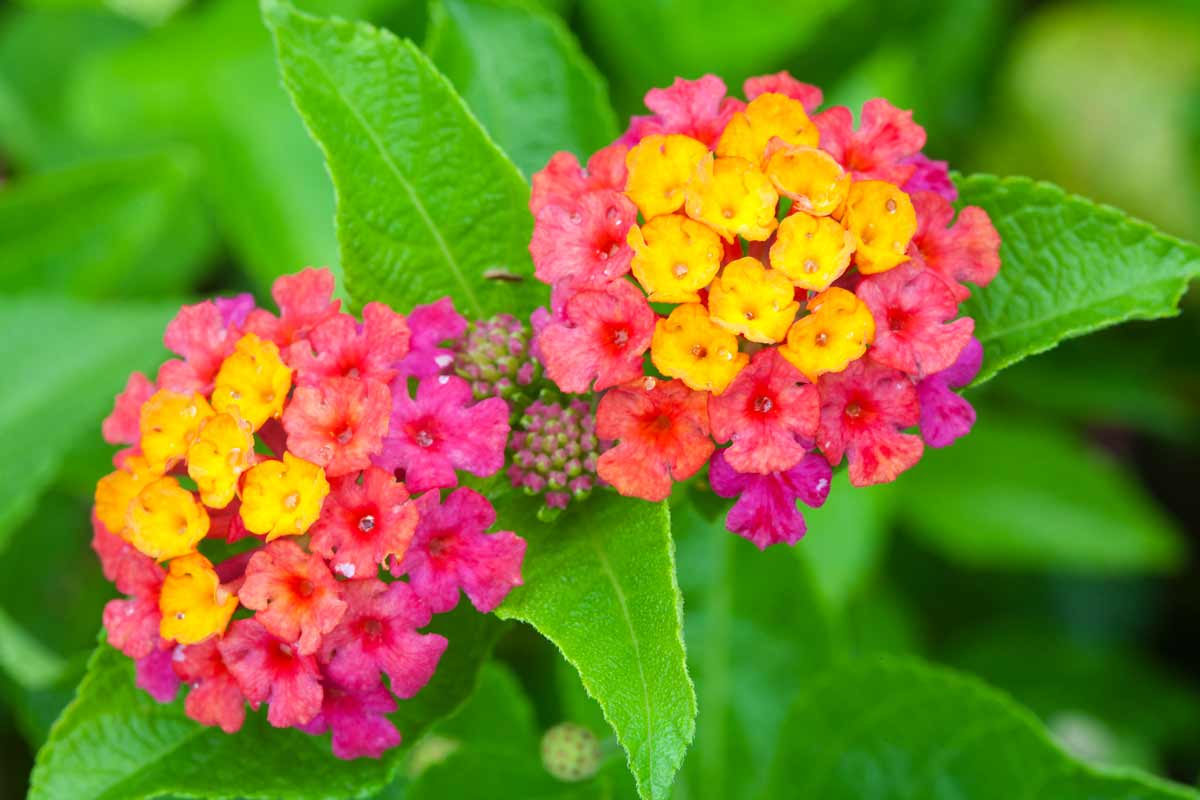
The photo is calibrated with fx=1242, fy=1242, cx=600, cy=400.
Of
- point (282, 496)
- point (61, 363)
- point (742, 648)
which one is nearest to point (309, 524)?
point (282, 496)

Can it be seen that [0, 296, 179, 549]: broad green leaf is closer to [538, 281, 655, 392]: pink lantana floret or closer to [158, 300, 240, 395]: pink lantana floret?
[158, 300, 240, 395]: pink lantana floret

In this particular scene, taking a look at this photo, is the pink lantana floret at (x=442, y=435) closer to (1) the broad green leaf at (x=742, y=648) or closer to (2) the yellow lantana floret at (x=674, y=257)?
(2) the yellow lantana floret at (x=674, y=257)

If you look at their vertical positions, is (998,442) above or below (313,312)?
below

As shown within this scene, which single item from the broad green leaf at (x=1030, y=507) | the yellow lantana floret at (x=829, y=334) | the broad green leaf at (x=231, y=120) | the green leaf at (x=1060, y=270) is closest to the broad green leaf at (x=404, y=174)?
the yellow lantana floret at (x=829, y=334)

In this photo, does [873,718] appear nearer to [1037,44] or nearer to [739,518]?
[739,518]

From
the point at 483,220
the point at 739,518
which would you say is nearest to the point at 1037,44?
the point at 483,220

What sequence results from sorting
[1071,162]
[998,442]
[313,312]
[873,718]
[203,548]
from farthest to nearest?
[1071,162] → [998,442] → [873,718] → [203,548] → [313,312]

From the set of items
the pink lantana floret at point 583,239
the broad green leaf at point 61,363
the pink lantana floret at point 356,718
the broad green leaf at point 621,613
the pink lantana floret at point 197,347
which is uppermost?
the pink lantana floret at point 583,239
